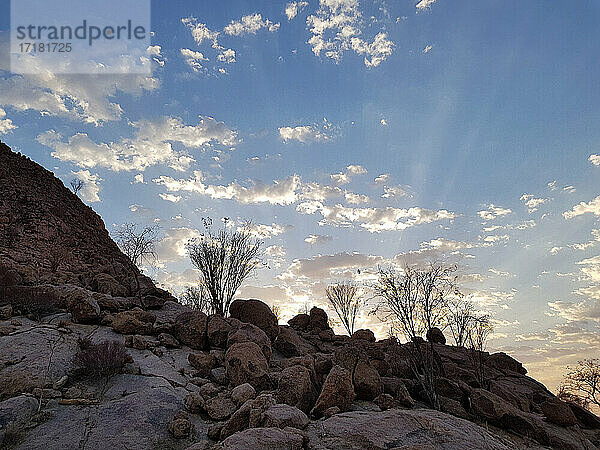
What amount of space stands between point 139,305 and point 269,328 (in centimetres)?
557

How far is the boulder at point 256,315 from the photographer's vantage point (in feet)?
56.9

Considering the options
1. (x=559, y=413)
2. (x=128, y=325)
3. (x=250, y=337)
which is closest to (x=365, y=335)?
(x=559, y=413)

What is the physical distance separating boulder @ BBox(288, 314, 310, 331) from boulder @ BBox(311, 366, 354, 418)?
11.8 metres

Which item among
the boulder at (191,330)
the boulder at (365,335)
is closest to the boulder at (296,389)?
the boulder at (191,330)

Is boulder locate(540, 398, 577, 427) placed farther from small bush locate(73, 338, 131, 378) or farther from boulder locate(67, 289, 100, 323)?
boulder locate(67, 289, 100, 323)

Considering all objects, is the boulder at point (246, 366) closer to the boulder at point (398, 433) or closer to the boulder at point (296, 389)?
the boulder at point (296, 389)

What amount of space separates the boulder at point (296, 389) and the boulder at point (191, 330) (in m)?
4.68

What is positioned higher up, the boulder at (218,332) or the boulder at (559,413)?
the boulder at (218,332)

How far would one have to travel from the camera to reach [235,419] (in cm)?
878

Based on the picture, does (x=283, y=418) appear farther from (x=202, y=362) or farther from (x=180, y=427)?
(x=202, y=362)

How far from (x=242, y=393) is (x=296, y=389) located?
54.2 inches

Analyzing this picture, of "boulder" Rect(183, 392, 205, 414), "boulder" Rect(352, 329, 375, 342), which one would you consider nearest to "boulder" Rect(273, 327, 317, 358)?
"boulder" Rect(183, 392, 205, 414)

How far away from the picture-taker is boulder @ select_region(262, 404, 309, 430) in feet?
26.2

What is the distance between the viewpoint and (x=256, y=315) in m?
17.7
